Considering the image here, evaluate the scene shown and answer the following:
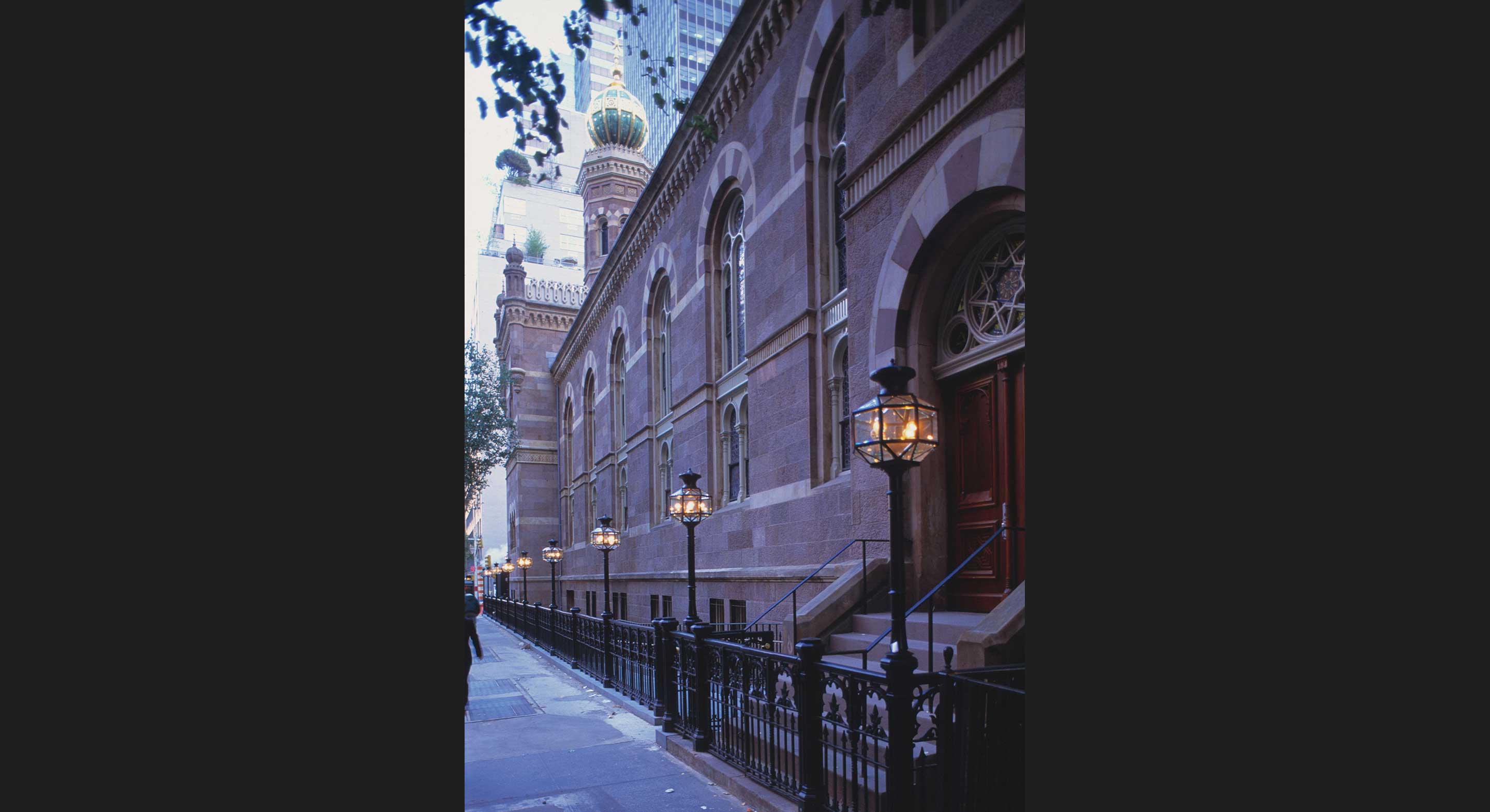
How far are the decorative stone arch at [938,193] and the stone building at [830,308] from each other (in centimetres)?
3

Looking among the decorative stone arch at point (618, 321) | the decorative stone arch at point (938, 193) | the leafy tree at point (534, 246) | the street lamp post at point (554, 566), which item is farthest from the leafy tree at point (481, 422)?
the leafy tree at point (534, 246)

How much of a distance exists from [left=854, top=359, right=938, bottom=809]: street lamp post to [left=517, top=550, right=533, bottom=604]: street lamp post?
97.6 ft

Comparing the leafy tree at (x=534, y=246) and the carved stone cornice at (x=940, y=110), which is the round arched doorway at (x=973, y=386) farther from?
the leafy tree at (x=534, y=246)

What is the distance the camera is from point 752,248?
15625mm

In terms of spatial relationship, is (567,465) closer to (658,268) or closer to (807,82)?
(658,268)

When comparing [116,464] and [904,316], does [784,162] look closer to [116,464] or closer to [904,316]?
[904,316]

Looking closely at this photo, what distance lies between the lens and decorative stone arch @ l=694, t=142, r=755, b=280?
16.0 meters

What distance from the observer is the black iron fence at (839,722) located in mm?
4891

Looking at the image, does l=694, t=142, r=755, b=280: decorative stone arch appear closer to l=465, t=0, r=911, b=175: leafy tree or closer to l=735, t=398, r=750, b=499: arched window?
l=735, t=398, r=750, b=499: arched window

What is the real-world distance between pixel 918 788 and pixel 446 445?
5.18m

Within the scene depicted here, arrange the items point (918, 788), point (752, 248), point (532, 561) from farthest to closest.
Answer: point (532, 561)
point (752, 248)
point (918, 788)

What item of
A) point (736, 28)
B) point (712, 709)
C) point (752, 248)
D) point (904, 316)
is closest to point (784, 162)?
point (752, 248)

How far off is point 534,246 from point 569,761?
172 ft

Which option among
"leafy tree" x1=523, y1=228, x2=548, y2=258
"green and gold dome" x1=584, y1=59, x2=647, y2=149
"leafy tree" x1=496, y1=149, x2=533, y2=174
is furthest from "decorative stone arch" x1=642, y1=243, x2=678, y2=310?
"leafy tree" x1=523, y1=228, x2=548, y2=258
